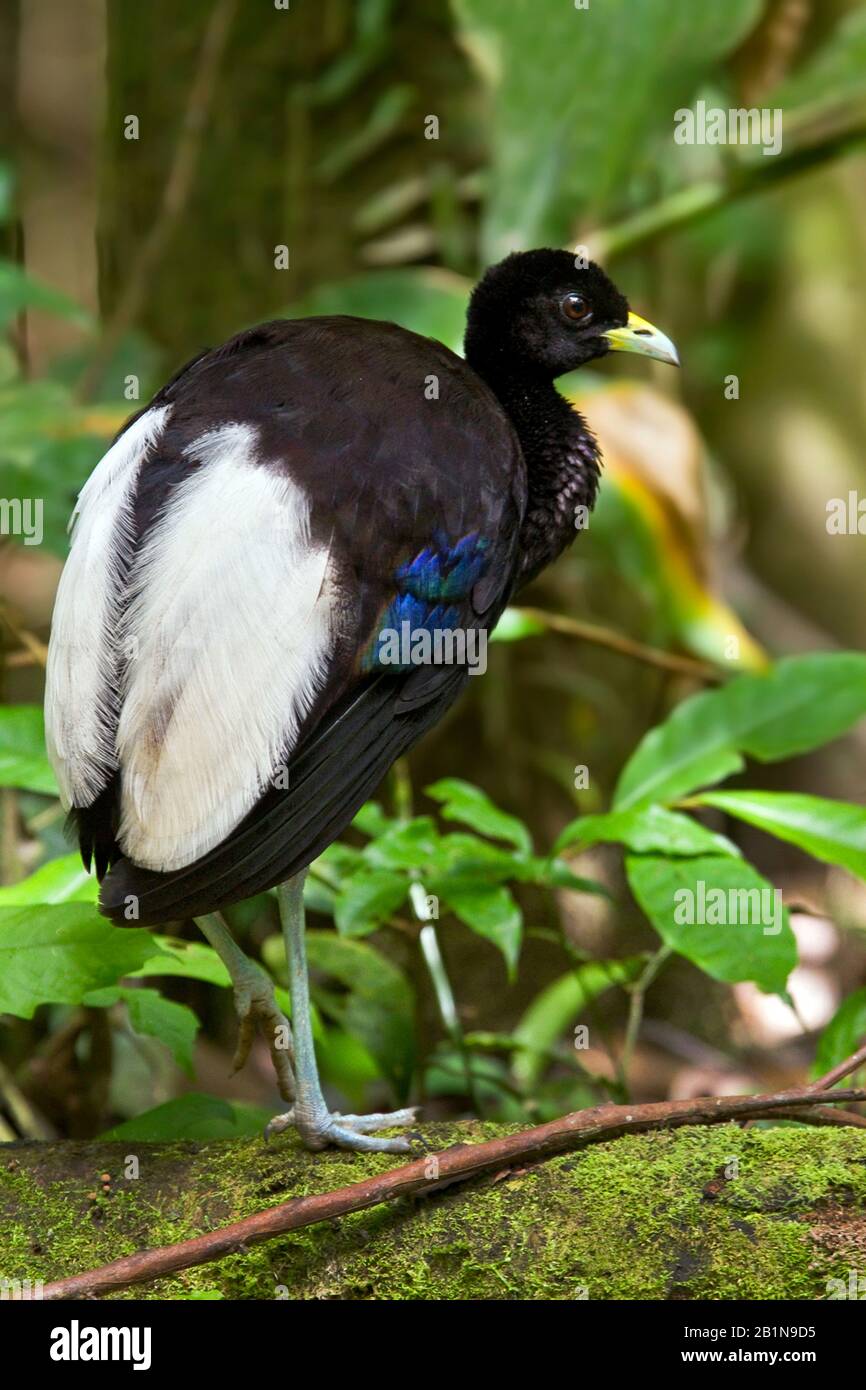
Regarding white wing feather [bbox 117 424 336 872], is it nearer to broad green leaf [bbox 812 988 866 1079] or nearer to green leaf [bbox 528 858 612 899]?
green leaf [bbox 528 858 612 899]

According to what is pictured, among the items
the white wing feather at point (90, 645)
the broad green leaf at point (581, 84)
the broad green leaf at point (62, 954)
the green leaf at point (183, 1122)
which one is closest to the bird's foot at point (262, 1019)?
the green leaf at point (183, 1122)

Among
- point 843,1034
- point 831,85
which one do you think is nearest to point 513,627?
point 843,1034

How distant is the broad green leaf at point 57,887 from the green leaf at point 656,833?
91 cm

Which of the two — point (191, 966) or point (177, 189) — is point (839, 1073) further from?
point (177, 189)

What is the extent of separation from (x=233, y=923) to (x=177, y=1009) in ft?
4.14

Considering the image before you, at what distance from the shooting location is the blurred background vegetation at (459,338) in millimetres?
3375

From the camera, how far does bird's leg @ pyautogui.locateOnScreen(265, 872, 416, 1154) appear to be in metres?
2.11

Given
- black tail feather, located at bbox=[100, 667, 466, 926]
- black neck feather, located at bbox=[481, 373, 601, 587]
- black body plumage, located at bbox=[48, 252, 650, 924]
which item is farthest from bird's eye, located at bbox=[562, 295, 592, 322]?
black tail feather, located at bbox=[100, 667, 466, 926]

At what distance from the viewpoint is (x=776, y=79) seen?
506 centimetres

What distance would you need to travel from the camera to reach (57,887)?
2.42m

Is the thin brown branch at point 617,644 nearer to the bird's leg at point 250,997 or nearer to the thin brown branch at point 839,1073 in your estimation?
the bird's leg at point 250,997

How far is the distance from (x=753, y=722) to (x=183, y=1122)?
135 centimetres

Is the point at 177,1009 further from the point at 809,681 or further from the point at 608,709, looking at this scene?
the point at 608,709
